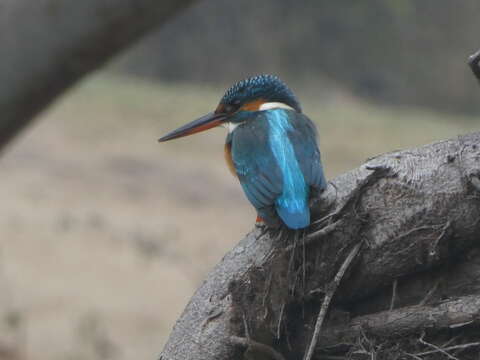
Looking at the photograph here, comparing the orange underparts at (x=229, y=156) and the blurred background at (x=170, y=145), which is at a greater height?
the blurred background at (x=170, y=145)

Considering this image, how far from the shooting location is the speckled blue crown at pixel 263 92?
12.3 feet

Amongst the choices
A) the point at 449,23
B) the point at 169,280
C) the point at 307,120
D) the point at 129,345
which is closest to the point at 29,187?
the point at 169,280

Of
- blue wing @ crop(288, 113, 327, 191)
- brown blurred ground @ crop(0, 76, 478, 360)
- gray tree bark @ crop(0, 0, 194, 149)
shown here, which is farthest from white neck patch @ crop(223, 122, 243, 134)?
brown blurred ground @ crop(0, 76, 478, 360)

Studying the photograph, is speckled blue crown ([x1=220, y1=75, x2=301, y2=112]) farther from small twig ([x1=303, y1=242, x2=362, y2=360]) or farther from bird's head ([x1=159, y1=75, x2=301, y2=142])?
small twig ([x1=303, y1=242, x2=362, y2=360])

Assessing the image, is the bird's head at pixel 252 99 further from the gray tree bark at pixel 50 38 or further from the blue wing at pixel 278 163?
the gray tree bark at pixel 50 38

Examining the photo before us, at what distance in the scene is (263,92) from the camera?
3.75m

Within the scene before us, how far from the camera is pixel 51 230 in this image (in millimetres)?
11445

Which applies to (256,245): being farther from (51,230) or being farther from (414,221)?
(51,230)

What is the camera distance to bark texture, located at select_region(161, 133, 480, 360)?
2611 mm

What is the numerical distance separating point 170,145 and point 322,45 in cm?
813

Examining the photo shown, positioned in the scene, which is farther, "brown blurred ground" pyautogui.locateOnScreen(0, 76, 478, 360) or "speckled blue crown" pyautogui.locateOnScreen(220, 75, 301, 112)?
"brown blurred ground" pyautogui.locateOnScreen(0, 76, 478, 360)

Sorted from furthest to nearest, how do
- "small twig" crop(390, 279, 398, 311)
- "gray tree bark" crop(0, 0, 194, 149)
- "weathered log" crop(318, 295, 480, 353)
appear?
"gray tree bark" crop(0, 0, 194, 149), "small twig" crop(390, 279, 398, 311), "weathered log" crop(318, 295, 480, 353)

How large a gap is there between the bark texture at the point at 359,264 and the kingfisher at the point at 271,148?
0.33 ft

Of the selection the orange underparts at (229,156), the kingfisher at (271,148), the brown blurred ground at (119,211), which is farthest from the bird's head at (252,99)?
the brown blurred ground at (119,211)
